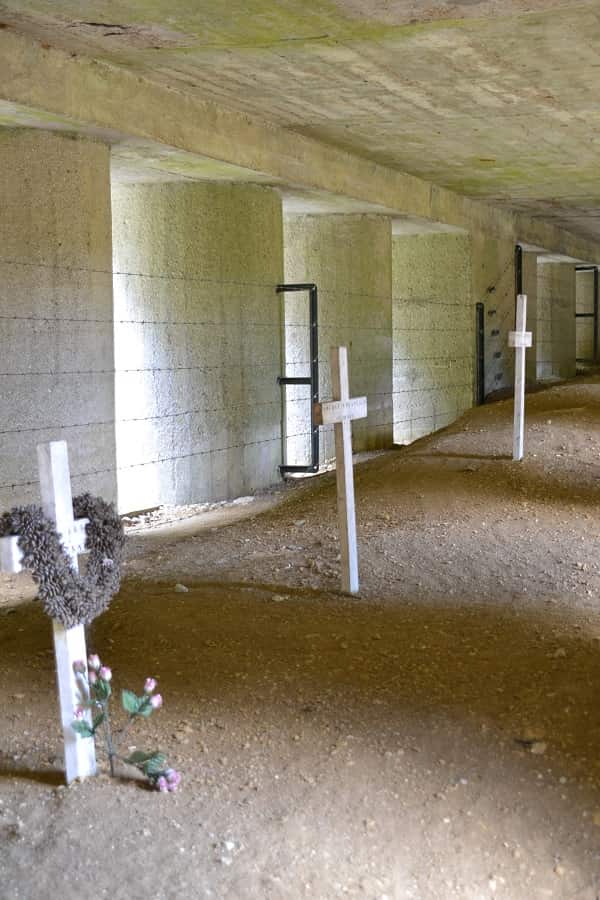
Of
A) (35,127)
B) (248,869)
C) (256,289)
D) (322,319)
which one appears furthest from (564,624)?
(322,319)

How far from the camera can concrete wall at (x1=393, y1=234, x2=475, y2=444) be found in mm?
18891

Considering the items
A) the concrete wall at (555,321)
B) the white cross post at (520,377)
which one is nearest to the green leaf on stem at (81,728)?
the white cross post at (520,377)

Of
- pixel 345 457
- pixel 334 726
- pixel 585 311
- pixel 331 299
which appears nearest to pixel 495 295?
pixel 331 299

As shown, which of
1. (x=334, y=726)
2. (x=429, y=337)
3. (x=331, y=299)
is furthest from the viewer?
(x=429, y=337)

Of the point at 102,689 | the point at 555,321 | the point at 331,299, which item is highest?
the point at 331,299

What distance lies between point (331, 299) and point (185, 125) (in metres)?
5.82

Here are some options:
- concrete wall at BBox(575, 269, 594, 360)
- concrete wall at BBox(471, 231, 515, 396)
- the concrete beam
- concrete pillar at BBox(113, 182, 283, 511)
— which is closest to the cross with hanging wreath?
the concrete beam

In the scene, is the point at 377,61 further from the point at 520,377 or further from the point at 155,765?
the point at 155,765

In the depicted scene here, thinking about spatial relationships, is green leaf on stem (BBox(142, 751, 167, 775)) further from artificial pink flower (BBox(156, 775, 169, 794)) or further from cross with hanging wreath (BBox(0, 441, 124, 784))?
cross with hanging wreath (BBox(0, 441, 124, 784))

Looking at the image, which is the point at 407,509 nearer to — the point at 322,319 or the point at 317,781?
the point at 317,781

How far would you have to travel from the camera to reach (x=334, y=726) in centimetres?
448

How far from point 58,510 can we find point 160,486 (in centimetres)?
774

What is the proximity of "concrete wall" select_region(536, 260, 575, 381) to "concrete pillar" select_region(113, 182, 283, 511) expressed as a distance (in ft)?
44.7

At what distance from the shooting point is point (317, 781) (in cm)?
400
